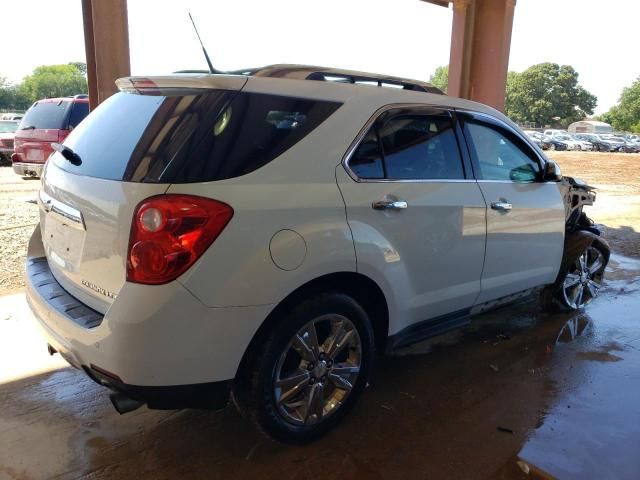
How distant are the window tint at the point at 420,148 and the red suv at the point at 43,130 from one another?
329 inches

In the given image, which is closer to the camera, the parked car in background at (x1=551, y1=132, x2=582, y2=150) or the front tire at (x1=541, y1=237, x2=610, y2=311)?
the front tire at (x1=541, y1=237, x2=610, y2=311)

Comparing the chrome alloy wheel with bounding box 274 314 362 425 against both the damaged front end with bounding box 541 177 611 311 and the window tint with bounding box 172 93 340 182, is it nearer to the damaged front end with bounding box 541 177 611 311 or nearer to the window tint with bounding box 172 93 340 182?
the window tint with bounding box 172 93 340 182

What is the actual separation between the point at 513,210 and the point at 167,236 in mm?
2579

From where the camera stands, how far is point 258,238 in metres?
2.34

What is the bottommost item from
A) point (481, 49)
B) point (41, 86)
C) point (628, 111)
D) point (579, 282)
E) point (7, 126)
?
point (579, 282)

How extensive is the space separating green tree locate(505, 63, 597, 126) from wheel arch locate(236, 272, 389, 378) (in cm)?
10812

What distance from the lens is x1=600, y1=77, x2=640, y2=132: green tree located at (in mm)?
→ 93750

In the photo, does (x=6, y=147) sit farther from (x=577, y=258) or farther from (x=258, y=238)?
(x=258, y=238)

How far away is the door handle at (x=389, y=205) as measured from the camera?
2.81m

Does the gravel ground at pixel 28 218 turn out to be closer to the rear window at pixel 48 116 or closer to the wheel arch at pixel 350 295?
the rear window at pixel 48 116

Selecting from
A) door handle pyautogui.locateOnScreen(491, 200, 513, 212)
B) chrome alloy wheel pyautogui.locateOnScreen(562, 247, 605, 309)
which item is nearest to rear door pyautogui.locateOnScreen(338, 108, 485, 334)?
door handle pyautogui.locateOnScreen(491, 200, 513, 212)

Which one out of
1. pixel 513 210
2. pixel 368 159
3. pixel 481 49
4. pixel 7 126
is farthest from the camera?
pixel 7 126

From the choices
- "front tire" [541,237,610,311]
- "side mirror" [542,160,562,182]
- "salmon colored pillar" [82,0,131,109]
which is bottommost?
"front tire" [541,237,610,311]

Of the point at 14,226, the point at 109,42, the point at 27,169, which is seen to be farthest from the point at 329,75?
the point at 27,169
